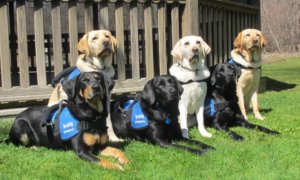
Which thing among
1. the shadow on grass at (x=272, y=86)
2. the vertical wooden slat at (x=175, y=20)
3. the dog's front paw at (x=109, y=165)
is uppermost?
the vertical wooden slat at (x=175, y=20)

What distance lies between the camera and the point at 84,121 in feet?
17.1

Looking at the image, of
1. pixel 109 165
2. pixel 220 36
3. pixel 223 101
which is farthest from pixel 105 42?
pixel 220 36

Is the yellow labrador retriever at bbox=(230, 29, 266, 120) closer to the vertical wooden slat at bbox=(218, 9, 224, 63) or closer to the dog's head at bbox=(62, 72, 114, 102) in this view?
the vertical wooden slat at bbox=(218, 9, 224, 63)

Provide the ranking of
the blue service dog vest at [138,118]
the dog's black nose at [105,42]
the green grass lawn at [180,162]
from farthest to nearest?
the dog's black nose at [105,42]
the blue service dog vest at [138,118]
the green grass lawn at [180,162]

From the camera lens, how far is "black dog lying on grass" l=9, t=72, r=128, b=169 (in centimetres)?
515

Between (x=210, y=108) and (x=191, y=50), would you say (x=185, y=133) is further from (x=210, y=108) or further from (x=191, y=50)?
(x=191, y=50)

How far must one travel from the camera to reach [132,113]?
610 cm

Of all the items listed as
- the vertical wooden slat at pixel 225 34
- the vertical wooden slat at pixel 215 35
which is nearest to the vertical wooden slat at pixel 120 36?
the vertical wooden slat at pixel 215 35

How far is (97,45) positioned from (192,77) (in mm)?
1292

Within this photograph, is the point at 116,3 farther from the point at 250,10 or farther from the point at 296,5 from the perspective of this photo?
the point at 296,5

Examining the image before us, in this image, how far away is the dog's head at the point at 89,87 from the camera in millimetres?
5129

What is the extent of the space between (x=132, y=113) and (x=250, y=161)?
5.42 feet

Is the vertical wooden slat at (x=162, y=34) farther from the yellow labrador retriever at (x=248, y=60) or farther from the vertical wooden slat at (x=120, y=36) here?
the yellow labrador retriever at (x=248, y=60)

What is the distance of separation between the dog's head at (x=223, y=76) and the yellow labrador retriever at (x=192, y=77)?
34cm
